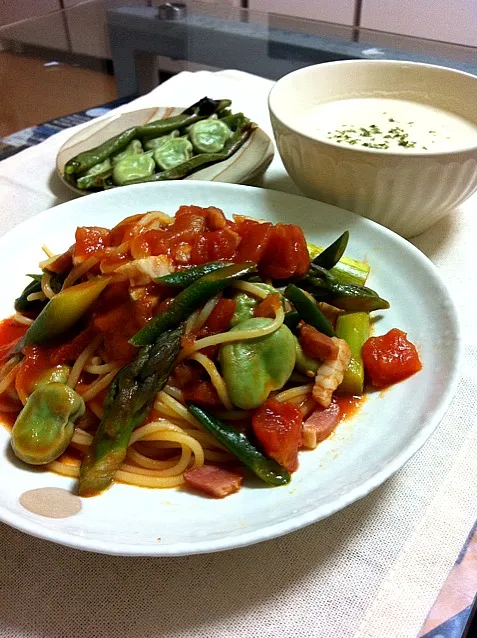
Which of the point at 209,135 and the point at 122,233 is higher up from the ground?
the point at 122,233

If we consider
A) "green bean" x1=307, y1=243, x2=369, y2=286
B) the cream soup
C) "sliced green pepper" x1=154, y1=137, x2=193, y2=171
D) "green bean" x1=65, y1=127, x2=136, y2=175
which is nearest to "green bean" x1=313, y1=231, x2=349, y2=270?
"green bean" x1=307, y1=243, x2=369, y2=286

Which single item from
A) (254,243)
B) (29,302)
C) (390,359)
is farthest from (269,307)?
(29,302)

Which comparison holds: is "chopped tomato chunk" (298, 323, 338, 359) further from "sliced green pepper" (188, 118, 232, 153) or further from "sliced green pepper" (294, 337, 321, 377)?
"sliced green pepper" (188, 118, 232, 153)

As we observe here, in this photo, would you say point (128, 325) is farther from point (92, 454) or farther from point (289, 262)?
→ point (289, 262)

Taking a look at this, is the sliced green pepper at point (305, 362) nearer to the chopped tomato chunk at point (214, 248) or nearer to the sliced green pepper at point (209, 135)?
the chopped tomato chunk at point (214, 248)

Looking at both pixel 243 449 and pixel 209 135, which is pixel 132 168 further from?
pixel 243 449

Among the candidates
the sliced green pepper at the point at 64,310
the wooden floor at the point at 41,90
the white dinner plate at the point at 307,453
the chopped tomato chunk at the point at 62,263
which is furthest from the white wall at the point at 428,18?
the sliced green pepper at the point at 64,310
